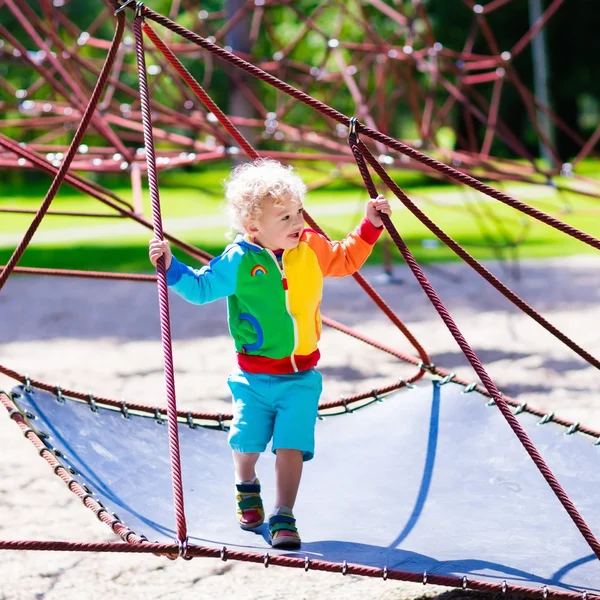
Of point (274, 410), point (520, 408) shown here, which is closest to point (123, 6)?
point (274, 410)

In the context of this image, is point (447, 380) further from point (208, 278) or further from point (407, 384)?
point (208, 278)

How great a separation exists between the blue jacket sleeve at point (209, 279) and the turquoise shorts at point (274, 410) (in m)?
0.20

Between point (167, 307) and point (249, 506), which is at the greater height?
point (167, 307)

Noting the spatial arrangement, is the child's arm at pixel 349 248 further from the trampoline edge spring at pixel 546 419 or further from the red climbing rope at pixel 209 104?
the trampoline edge spring at pixel 546 419

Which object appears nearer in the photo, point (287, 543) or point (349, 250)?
point (287, 543)

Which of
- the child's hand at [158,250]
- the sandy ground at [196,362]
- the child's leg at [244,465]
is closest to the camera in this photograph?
the child's hand at [158,250]

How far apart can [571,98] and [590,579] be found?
25.7 metres

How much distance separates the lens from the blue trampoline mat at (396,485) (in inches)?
94.6

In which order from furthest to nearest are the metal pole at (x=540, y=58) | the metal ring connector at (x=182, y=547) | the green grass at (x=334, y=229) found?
1. the metal pole at (x=540, y=58)
2. the green grass at (x=334, y=229)
3. the metal ring connector at (x=182, y=547)

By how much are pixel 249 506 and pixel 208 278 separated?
542mm

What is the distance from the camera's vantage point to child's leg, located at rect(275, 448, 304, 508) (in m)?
2.48

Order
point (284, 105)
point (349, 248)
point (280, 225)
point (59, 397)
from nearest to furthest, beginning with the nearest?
1. point (280, 225)
2. point (349, 248)
3. point (59, 397)
4. point (284, 105)

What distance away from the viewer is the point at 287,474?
2.49 m

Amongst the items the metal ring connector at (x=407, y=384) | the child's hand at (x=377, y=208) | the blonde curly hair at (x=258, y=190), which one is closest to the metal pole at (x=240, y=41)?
the metal ring connector at (x=407, y=384)
